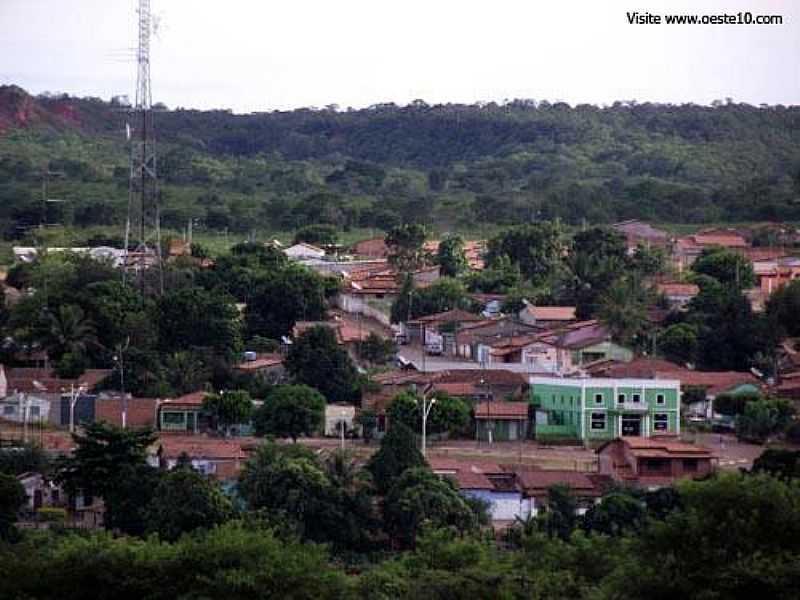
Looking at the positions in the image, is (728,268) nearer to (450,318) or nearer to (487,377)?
(450,318)

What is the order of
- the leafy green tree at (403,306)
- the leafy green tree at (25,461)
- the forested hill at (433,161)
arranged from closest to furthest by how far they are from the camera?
the leafy green tree at (25,461) → the leafy green tree at (403,306) → the forested hill at (433,161)

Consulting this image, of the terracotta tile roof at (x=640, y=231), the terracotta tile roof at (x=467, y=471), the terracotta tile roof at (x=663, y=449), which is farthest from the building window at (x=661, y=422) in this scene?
the terracotta tile roof at (x=640, y=231)

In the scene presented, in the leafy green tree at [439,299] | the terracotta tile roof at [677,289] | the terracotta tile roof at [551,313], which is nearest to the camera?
the terracotta tile roof at [551,313]

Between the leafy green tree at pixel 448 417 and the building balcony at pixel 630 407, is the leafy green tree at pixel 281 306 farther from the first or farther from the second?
the building balcony at pixel 630 407

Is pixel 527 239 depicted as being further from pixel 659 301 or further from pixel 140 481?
pixel 140 481

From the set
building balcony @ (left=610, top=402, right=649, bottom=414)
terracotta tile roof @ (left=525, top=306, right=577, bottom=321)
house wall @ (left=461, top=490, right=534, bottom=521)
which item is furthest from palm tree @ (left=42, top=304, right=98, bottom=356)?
house wall @ (left=461, top=490, right=534, bottom=521)

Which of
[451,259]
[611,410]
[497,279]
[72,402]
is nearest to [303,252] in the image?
[451,259]

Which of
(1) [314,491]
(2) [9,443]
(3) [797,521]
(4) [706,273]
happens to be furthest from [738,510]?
(4) [706,273]
